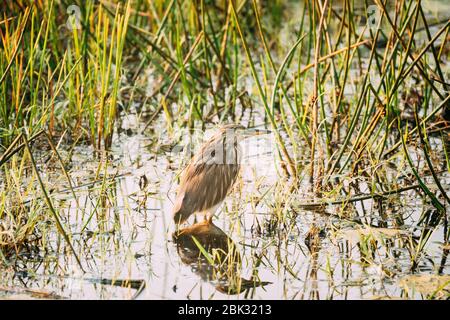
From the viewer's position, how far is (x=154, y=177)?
5.57m

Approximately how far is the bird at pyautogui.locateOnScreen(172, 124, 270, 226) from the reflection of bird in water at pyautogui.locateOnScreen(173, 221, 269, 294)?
0.32ft

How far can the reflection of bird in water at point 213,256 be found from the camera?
13.1 ft

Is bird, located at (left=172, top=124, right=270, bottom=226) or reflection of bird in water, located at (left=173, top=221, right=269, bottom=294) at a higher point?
→ bird, located at (left=172, top=124, right=270, bottom=226)

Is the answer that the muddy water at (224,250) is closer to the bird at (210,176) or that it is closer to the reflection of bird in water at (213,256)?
the reflection of bird in water at (213,256)

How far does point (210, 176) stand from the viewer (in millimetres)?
4969

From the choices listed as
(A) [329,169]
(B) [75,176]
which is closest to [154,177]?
(B) [75,176]

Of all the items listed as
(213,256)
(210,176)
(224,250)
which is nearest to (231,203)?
(210,176)

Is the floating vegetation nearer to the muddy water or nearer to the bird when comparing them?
the muddy water

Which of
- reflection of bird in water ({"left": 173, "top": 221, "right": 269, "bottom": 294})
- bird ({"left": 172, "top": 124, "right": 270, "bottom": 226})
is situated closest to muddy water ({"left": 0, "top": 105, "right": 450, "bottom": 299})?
reflection of bird in water ({"left": 173, "top": 221, "right": 269, "bottom": 294})

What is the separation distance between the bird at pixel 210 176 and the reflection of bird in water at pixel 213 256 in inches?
3.8

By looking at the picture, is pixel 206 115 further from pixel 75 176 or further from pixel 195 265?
pixel 195 265

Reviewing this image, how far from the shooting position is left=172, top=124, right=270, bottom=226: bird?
476cm

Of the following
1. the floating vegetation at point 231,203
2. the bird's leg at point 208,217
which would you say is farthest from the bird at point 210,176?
the floating vegetation at point 231,203

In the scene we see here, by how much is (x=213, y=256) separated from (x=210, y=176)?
0.82 meters
